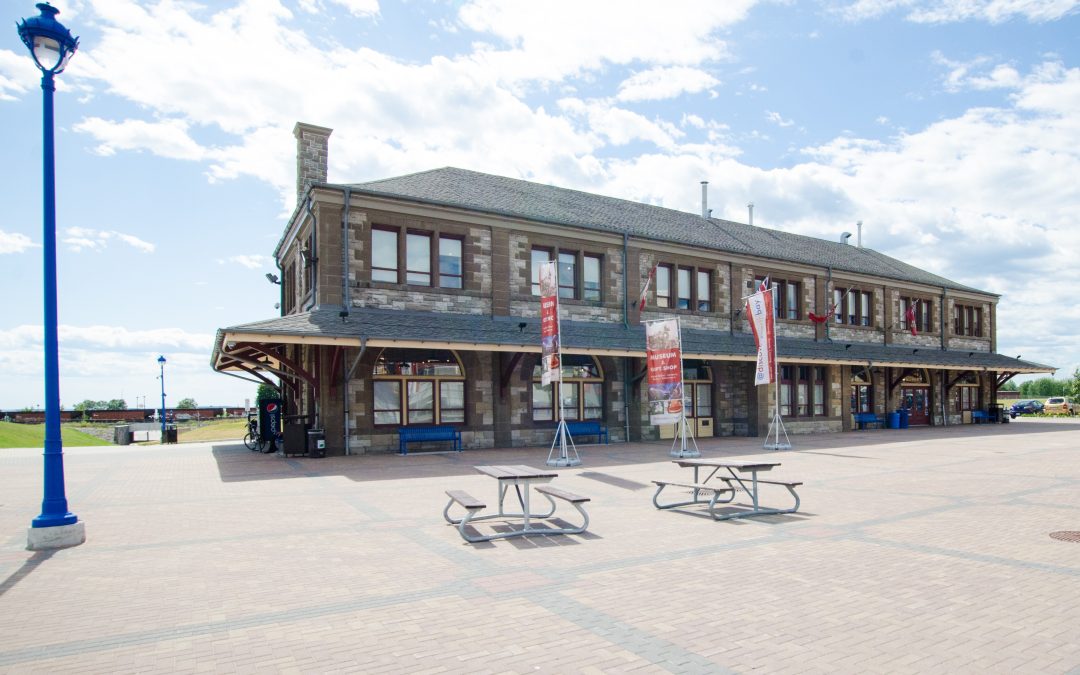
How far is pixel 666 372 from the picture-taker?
1642 centimetres

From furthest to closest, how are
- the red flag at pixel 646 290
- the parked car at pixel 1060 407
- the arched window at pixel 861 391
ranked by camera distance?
the parked car at pixel 1060 407, the arched window at pixel 861 391, the red flag at pixel 646 290

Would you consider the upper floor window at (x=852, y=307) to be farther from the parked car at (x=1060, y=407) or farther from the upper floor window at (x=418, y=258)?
the parked car at (x=1060, y=407)

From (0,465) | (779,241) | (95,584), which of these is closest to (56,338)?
(95,584)

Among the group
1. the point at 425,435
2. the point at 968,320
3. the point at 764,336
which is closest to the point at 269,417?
the point at 425,435

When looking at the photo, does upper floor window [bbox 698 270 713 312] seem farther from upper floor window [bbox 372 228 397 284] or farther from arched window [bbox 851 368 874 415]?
upper floor window [bbox 372 228 397 284]

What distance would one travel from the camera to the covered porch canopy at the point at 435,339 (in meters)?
14.9

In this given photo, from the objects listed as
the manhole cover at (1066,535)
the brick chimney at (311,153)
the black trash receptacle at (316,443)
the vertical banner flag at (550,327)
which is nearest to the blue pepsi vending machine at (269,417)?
the black trash receptacle at (316,443)

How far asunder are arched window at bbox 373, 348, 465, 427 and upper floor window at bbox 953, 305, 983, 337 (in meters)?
27.2

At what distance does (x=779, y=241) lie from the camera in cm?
2948

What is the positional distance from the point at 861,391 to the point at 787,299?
18.3 feet

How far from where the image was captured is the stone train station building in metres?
16.9

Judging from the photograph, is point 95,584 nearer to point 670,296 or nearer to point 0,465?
point 0,465

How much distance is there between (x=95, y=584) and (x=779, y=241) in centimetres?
2810

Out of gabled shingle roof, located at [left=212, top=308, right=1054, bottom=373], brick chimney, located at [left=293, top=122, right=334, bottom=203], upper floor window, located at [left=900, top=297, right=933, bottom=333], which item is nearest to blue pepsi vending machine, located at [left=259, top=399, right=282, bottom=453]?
gabled shingle roof, located at [left=212, top=308, right=1054, bottom=373]
